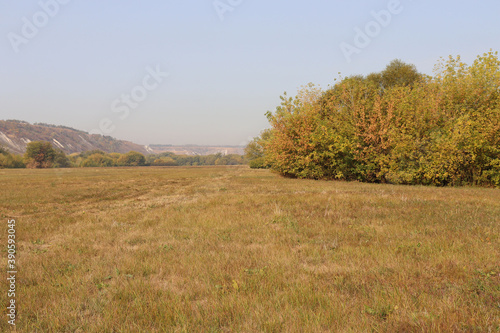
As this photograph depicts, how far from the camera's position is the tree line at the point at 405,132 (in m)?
23.9

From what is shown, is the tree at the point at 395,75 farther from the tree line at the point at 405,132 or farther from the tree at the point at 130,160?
the tree at the point at 130,160

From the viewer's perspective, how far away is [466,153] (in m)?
24.5

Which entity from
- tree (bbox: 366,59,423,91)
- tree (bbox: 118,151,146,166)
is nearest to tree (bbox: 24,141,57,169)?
tree (bbox: 118,151,146,166)

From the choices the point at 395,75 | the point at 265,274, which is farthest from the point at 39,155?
the point at 265,274

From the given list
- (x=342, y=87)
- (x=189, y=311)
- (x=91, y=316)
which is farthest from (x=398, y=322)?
(x=342, y=87)

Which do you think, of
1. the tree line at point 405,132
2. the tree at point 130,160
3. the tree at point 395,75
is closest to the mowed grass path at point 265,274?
the tree line at point 405,132

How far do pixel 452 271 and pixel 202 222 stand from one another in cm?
865

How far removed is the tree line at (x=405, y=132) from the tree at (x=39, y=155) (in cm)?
12751

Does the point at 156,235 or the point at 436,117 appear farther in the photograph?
the point at 436,117

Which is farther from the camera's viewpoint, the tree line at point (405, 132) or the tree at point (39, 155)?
the tree at point (39, 155)

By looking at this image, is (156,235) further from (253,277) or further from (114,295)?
(253,277)

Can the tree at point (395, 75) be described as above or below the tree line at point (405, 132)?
above

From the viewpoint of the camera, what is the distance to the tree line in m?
23.9

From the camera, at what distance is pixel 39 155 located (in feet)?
393
